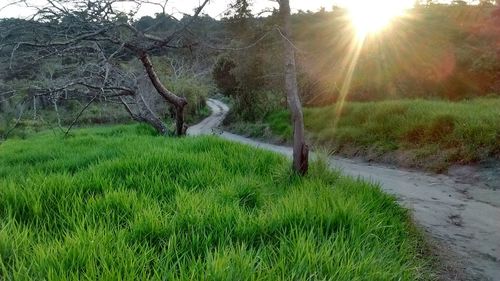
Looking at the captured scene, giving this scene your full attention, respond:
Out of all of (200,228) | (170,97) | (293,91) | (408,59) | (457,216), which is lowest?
(457,216)

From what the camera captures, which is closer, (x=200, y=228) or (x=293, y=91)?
(x=200, y=228)

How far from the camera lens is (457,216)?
6.58 metres

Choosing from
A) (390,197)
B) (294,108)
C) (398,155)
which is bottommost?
(398,155)

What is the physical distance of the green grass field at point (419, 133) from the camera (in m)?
10.3

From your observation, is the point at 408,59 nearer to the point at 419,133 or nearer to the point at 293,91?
the point at 419,133

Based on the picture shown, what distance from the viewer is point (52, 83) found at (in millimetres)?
11852

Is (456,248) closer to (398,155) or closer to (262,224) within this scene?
→ (262,224)

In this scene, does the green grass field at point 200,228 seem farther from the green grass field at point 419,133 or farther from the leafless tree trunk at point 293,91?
the green grass field at point 419,133

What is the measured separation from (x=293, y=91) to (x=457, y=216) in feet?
11.4

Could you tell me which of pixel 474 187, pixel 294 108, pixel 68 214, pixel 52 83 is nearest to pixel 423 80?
pixel 474 187

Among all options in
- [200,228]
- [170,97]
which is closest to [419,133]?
[170,97]

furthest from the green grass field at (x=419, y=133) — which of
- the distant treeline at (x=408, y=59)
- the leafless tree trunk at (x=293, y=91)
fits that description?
the leafless tree trunk at (x=293, y=91)

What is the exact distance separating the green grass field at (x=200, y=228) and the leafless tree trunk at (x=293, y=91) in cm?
26

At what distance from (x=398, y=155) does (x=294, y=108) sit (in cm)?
645
